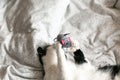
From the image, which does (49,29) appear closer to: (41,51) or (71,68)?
(41,51)

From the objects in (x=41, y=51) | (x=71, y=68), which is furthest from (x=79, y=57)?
(x=41, y=51)

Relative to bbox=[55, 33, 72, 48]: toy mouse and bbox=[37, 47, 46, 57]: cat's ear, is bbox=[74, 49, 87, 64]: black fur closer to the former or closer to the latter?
bbox=[55, 33, 72, 48]: toy mouse

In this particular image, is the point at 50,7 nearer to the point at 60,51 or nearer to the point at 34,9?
the point at 34,9

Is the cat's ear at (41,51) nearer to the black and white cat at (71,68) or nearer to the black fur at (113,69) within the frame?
the black and white cat at (71,68)

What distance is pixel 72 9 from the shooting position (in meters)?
1.71

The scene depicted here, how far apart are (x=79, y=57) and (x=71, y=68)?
9 centimetres

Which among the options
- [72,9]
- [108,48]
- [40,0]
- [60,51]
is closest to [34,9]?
[40,0]

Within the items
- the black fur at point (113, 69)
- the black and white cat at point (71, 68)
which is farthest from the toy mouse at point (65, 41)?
the black fur at point (113, 69)

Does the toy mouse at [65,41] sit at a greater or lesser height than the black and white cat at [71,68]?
greater

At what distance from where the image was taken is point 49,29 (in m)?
1.50

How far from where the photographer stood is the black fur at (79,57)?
1.32 m

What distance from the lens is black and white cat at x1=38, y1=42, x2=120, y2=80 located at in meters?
1.24

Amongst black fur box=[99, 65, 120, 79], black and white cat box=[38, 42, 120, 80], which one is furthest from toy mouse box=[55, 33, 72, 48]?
black fur box=[99, 65, 120, 79]

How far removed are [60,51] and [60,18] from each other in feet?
1.15
